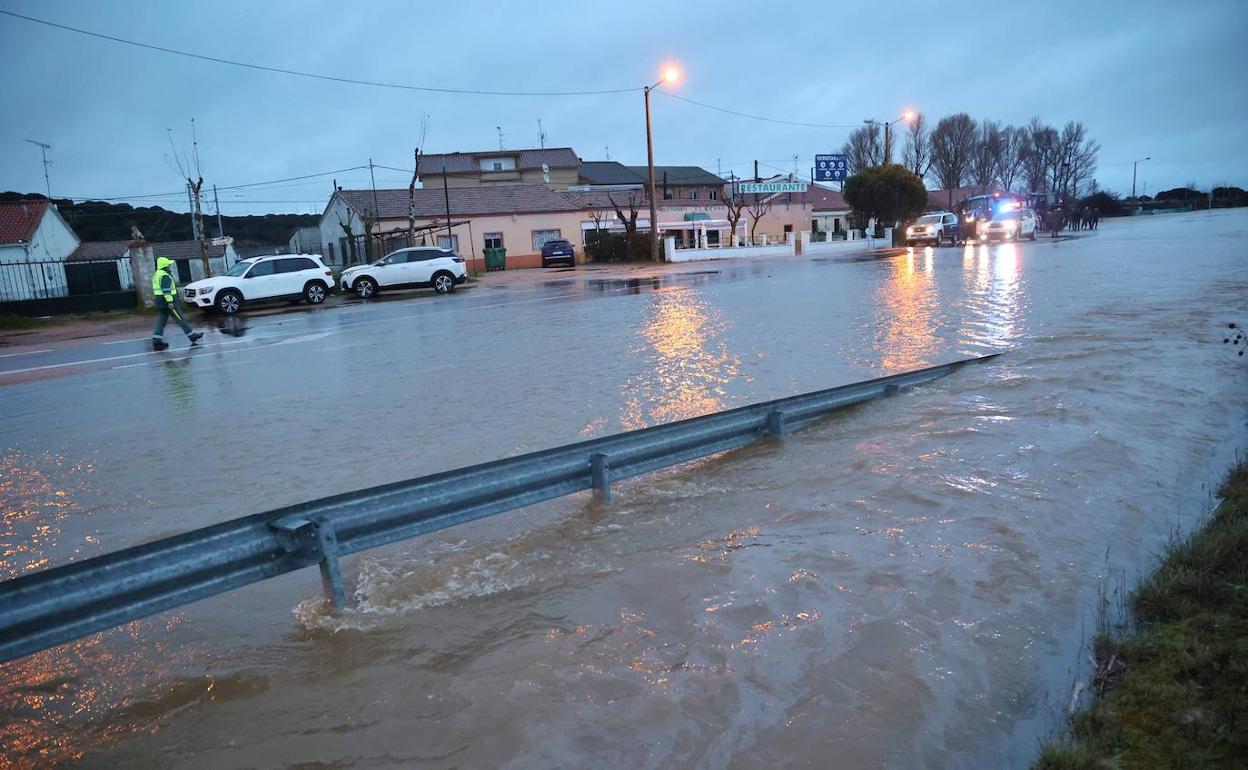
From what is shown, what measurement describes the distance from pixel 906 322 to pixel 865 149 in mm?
78329

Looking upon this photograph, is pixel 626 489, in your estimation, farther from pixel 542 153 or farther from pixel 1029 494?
pixel 542 153

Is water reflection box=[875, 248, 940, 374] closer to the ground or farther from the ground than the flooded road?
farther from the ground

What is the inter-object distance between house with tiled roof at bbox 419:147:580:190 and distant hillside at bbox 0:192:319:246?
22.3 meters

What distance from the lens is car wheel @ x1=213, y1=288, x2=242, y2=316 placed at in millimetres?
23219

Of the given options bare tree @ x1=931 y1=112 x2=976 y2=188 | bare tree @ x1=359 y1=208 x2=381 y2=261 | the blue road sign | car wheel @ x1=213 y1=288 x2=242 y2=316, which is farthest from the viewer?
bare tree @ x1=931 y1=112 x2=976 y2=188

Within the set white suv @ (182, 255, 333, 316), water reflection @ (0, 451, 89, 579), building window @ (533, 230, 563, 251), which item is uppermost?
building window @ (533, 230, 563, 251)

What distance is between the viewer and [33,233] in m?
45.5

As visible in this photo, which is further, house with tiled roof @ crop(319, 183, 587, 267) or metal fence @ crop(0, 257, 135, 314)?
house with tiled roof @ crop(319, 183, 587, 267)

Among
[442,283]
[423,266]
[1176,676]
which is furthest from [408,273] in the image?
[1176,676]

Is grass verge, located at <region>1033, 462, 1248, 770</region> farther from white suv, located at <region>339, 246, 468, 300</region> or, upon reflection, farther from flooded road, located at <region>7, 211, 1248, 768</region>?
white suv, located at <region>339, 246, 468, 300</region>

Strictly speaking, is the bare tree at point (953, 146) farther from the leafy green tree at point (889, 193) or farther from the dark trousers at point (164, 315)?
the dark trousers at point (164, 315)

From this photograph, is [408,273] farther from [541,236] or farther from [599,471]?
[541,236]

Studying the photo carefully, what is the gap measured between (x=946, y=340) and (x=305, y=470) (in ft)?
27.4

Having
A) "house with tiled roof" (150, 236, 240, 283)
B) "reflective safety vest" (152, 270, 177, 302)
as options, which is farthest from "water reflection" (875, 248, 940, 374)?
"house with tiled roof" (150, 236, 240, 283)
